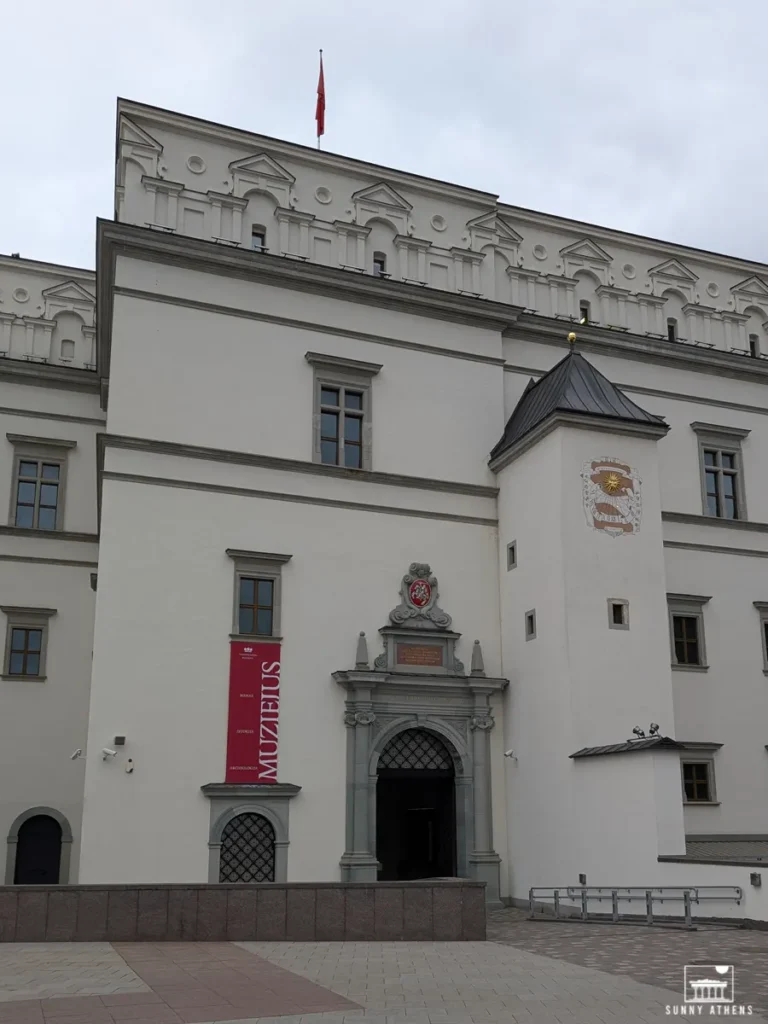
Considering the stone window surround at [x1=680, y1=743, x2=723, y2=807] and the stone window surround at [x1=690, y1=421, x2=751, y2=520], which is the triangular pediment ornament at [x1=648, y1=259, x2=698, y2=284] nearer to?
the stone window surround at [x1=690, y1=421, x2=751, y2=520]

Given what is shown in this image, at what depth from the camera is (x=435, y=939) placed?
51.1ft

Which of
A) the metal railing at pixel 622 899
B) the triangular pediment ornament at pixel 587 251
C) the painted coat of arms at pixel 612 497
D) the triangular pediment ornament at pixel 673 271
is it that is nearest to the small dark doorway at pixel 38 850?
the metal railing at pixel 622 899

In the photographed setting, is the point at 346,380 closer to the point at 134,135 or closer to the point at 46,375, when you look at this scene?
the point at 134,135

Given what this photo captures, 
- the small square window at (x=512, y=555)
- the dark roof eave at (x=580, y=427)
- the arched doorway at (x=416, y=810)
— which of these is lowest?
the arched doorway at (x=416, y=810)

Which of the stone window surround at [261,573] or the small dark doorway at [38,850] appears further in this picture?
the small dark doorway at [38,850]

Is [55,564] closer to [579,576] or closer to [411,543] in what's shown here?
[411,543]

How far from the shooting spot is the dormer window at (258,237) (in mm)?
25062

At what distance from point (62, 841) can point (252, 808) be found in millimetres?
7511

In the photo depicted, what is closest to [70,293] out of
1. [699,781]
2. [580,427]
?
[580,427]

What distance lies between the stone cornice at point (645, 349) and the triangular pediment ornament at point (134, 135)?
973 cm

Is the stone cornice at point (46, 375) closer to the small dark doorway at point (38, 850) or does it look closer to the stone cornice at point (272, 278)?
the stone cornice at point (272, 278)

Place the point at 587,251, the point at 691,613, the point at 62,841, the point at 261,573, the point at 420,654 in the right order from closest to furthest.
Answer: the point at 261,573 < the point at 420,654 < the point at 62,841 < the point at 691,613 < the point at 587,251

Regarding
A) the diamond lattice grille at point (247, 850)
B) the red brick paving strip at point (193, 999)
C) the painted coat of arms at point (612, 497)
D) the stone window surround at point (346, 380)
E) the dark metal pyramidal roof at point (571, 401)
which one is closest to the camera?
the red brick paving strip at point (193, 999)

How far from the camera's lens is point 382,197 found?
26797mm
